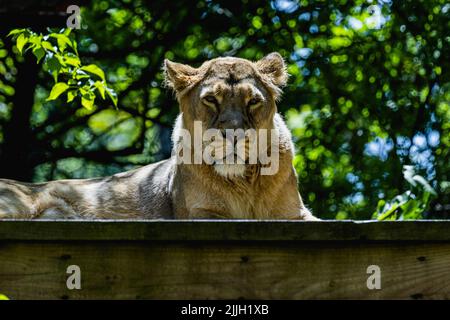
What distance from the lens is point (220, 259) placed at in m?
3.92

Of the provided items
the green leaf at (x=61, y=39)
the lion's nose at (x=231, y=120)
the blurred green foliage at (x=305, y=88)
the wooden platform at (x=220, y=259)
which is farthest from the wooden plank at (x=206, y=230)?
the blurred green foliage at (x=305, y=88)

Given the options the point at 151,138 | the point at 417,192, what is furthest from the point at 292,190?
the point at 151,138

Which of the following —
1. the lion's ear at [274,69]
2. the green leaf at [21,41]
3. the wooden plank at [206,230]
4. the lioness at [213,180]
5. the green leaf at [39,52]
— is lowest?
the wooden plank at [206,230]

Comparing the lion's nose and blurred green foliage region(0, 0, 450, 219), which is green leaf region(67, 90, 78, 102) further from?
blurred green foliage region(0, 0, 450, 219)

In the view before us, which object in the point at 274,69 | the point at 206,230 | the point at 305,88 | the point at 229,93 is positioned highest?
the point at 305,88

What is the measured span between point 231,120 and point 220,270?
2329 mm

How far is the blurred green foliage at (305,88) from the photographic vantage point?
11.5 metres

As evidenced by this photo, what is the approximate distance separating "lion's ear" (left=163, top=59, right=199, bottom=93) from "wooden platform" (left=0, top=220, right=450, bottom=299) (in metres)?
3.09

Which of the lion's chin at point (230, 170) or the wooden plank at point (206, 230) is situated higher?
the lion's chin at point (230, 170)

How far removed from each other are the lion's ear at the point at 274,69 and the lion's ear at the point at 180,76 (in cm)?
55

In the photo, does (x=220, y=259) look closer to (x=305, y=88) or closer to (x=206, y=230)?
Answer: (x=206, y=230)

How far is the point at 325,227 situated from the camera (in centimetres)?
391

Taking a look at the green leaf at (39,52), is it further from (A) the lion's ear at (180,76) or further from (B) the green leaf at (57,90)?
(A) the lion's ear at (180,76)

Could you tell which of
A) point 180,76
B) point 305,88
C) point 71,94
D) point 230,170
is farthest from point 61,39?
point 305,88
